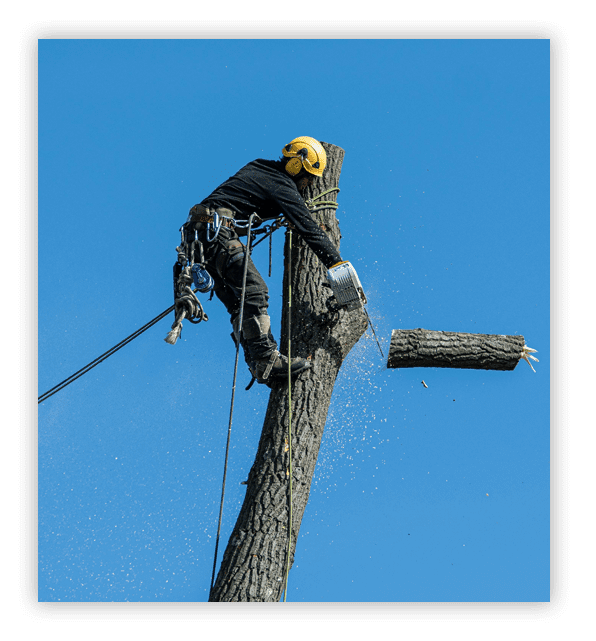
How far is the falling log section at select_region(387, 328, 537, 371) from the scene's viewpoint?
15.4 feet

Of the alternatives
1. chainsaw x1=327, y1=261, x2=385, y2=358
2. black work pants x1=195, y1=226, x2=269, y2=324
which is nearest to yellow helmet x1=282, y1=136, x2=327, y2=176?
black work pants x1=195, y1=226, x2=269, y2=324

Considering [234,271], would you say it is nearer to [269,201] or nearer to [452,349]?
[269,201]

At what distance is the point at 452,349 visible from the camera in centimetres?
472

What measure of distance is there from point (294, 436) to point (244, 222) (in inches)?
63.9

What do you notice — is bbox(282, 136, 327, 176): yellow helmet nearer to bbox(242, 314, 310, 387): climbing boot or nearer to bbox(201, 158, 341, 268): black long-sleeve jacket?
bbox(201, 158, 341, 268): black long-sleeve jacket

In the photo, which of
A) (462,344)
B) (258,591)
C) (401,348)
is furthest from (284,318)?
(258,591)

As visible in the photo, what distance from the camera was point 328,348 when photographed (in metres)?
4.72

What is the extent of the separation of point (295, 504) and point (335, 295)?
4.67 ft

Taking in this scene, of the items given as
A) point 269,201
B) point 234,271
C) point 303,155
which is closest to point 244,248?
point 234,271

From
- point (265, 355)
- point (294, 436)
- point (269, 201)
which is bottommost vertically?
point (294, 436)

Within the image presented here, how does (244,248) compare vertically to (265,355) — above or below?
above

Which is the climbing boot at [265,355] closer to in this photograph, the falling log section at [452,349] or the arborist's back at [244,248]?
the arborist's back at [244,248]

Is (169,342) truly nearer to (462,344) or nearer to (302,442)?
(302,442)

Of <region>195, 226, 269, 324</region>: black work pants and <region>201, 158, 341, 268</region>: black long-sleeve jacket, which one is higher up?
<region>201, 158, 341, 268</region>: black long-sleeve jacket
